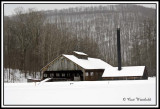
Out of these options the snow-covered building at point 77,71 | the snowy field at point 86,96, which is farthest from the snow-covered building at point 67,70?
the snowy field at point 86,96

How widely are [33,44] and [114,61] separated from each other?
3311 cm

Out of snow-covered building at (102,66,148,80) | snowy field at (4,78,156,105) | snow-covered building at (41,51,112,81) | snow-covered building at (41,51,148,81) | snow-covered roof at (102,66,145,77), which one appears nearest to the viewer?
snowy field at (4,78,156,105)

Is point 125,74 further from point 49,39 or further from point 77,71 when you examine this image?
point 49,39

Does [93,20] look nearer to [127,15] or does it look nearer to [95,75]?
[127,15]

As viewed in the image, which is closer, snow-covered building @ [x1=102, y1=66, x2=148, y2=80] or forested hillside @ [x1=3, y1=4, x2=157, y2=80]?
snow-covered building @ [x1=102, y1=66, x2=148, y2=80]

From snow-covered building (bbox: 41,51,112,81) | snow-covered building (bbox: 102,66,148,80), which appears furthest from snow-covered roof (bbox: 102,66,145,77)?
snow-covered building (bbox: 41,51,112,81)

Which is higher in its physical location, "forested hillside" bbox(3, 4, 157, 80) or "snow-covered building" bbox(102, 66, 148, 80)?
"forested hillside" bbox(3, 4, 157, 80)

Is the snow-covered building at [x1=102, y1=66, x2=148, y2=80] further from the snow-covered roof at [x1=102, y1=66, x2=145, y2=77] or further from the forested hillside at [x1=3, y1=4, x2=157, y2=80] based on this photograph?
the forested hillside at [x1=3, y1=4, x2=157, y2=80]

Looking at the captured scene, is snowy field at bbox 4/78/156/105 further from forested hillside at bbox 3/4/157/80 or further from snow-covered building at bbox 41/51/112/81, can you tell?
forested hillside at bbox 3/4/157/80

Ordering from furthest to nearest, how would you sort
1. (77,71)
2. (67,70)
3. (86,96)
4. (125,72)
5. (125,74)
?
(77,71) → (67,70) → (125,72) → (125,74) → (86,96)

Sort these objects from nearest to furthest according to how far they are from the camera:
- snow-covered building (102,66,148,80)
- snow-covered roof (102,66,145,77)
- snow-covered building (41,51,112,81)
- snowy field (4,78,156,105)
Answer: snowy field (4,78,156,105), snow-covered building (102,66,148,80), snow-covered roof (102,66,145,77), snow-covered building (41,51,112,81)

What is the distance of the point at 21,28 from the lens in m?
62.9

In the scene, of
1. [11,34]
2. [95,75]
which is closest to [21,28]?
[11,34]

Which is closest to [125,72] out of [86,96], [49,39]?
[49,39]
